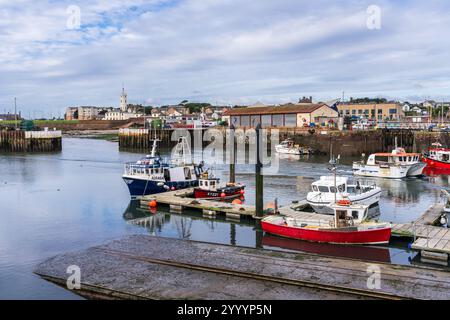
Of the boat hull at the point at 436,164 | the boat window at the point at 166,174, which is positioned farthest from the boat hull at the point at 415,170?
the boat window at the point at 166,174

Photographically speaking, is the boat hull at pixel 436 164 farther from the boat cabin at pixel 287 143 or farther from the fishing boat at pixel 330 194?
the fishing boat at pixel 330 194

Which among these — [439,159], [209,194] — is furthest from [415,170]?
[209,194]

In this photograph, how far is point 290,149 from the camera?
222 feet

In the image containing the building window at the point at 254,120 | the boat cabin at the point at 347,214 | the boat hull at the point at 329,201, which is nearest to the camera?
the boat cabin at the point at 347,214

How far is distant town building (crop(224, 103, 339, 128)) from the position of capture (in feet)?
267

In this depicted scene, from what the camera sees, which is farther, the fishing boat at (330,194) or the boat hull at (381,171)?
the boat hull at (381,171)

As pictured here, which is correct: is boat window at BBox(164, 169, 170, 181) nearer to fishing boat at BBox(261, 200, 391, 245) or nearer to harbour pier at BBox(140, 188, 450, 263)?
harbour pier at BBox(140, 188, 450, 263)

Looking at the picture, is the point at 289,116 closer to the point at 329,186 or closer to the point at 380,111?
the point at 380,111

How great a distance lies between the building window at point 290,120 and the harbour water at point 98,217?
32.7 metres

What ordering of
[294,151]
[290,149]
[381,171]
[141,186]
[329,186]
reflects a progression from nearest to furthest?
[329,186]
[141,186]
[381,171]
[294,151]
[290,149]

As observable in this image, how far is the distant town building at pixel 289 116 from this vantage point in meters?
81.5

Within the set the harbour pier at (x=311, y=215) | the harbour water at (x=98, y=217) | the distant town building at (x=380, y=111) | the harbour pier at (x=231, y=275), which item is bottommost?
the harbour water at (x=98, y=217)

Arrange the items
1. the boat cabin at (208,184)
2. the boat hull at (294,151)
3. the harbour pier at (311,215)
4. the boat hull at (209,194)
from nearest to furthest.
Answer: the harbour pier at (311,215), the boat hull at (209,194), the boat cabin at (208,184), the boat hull at (294,151)

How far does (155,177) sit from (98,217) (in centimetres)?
654
